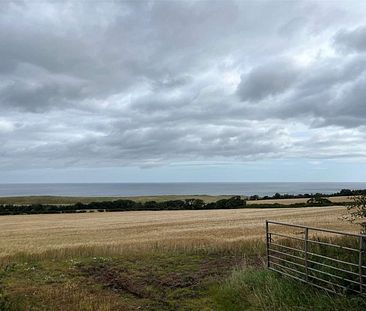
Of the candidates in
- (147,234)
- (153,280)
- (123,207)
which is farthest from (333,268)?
(123,207)

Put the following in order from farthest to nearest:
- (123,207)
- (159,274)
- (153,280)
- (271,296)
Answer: (123,207) < (159,274) < (153,280) < (271,296)

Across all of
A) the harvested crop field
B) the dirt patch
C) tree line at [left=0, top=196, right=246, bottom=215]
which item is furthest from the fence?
tree line at [left=0, top=196, right=246, bottom=215]

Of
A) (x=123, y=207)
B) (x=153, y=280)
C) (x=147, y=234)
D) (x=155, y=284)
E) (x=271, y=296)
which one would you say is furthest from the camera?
(x=123, y=207)

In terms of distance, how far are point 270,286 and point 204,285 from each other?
256 cm

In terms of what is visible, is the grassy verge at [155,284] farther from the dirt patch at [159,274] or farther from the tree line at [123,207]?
the tree line at [123,207]

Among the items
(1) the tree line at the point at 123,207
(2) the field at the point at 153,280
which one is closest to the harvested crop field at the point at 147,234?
(2) the field at the point at 153,280

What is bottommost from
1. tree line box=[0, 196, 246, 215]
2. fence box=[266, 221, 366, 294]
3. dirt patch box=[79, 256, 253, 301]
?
dirt patch box=[79, 256, 253, 301]

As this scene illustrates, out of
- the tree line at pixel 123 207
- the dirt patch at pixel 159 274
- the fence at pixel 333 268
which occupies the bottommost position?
the dirt patch at pixel 159 274

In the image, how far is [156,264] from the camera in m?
16.2

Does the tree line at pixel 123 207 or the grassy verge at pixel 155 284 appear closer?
the grassy verge at pixel 155 284

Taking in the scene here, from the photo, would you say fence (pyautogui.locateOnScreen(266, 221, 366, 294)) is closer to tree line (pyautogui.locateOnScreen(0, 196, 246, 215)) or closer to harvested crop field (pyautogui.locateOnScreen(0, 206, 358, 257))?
harvested crop field (pyautogui.locateOnScreen(0, 206, 358, 257))

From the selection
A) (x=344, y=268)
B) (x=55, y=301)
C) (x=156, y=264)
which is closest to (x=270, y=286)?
(x=344, y=268)

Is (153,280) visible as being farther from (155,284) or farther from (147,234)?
(147,234)

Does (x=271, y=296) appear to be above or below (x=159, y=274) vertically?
above
